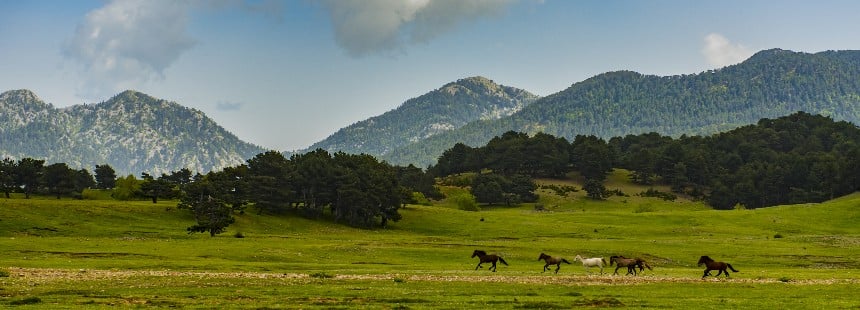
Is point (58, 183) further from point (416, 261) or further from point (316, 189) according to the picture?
point (416, 261)

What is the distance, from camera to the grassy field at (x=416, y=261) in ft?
106

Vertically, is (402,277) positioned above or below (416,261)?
above

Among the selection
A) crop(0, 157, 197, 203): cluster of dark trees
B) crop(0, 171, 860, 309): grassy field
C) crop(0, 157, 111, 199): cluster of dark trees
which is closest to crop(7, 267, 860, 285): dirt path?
crop(0, 171, 860, 309): grassy field

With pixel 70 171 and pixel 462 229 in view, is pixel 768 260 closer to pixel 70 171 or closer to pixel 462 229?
pixel 462 229

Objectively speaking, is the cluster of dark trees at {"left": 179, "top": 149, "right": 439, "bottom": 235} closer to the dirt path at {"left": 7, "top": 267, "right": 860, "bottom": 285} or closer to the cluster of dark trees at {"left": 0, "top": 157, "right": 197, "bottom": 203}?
the cluster of dark trees at {"left": 0, "top": 157, "right": 197, "bottom": 203}

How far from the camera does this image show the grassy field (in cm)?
3222

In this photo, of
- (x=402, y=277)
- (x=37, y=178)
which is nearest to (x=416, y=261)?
(x=402, y=277)

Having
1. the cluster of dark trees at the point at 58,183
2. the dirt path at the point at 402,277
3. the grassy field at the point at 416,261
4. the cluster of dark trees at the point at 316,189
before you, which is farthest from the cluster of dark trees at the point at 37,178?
the dirt path at the point at 402,277

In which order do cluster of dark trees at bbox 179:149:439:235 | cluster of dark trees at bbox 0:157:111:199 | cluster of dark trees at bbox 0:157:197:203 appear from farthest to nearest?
cluster of dark trees at bbox 0:157:111:199
cluster of dark trees at bbox 0:157:197:203
cluster of dark trees at bbox 179:149:439:235

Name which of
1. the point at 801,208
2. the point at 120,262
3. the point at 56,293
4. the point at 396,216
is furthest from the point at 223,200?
the point at 801,208

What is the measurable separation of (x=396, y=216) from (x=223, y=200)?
35285mm

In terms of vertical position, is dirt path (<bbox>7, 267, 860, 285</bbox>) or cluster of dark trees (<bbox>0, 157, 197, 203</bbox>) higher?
cluster of dark trees (<bbox>0, 157, 197, 203</bbox>)

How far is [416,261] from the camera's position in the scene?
222 ft

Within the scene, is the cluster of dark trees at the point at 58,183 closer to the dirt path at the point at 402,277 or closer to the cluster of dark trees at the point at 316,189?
the cluster of dark trees at the point at 316,189
